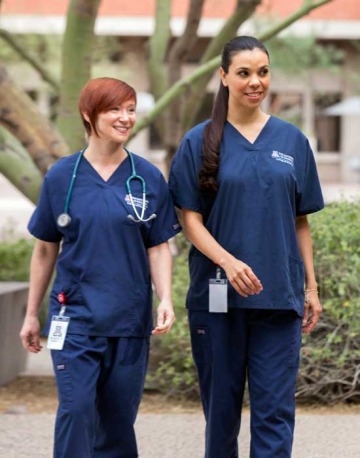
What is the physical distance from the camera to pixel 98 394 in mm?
4238

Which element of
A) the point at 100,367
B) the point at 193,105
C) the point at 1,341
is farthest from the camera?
the point at 193,105

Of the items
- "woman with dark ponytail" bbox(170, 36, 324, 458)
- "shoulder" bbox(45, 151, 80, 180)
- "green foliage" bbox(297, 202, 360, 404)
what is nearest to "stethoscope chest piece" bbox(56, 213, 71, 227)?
"shoulder" bbox(45, 151, 80, 180)

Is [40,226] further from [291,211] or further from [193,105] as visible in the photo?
[193,105]

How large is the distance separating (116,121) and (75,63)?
4.73 m

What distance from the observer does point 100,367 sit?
4188mm

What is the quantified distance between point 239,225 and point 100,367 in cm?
73

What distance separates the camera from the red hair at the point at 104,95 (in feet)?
13.7

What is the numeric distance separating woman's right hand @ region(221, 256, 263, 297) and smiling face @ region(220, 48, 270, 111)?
24.1 inches

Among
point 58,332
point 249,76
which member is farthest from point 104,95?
point 58,332

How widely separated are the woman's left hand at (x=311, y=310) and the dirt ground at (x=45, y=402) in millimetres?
2184

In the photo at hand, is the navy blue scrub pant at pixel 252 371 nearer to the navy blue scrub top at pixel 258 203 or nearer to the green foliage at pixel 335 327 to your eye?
the navy blue scrub top at pixel 258 203

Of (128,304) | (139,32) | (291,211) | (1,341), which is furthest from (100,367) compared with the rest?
(139,32)

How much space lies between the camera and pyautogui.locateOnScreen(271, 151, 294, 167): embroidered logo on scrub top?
4293 millimetres

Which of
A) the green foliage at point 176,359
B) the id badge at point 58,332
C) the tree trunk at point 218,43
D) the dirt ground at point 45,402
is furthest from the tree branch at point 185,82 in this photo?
the id badge at point 58,332
